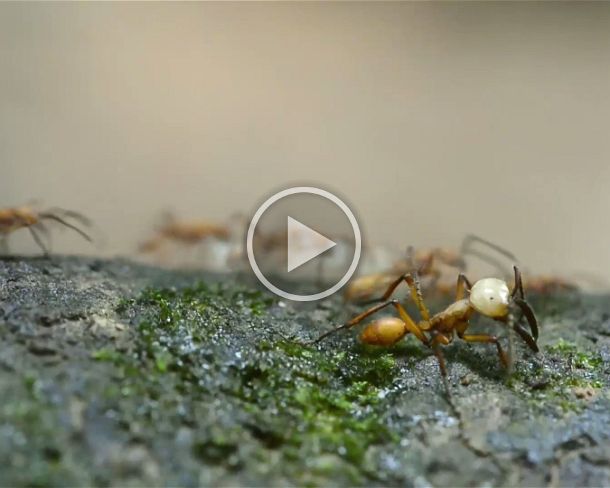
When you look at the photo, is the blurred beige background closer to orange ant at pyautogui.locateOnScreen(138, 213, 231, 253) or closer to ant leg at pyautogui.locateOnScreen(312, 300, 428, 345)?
orange ant at pyautogui.locateOnScreen(138, 213, 231, 253)

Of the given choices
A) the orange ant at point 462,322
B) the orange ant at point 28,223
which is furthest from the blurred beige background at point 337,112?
the orange ant at point 462,322

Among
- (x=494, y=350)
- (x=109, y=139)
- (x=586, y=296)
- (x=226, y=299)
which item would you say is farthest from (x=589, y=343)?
(x=109, y=139)

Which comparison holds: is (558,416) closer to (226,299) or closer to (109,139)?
(226,299)

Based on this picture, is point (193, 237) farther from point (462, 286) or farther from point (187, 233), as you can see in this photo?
point (462, 286)

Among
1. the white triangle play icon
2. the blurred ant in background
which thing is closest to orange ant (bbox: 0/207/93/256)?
the blurred ant in background

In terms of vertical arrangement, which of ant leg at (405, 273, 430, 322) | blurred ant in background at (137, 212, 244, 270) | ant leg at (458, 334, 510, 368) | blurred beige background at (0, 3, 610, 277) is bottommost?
blurred ant in background at (137, 212, 244, 270)

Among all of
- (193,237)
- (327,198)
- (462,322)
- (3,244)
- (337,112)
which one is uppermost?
(337,112)

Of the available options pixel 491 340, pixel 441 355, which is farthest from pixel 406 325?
pixel 491 340
